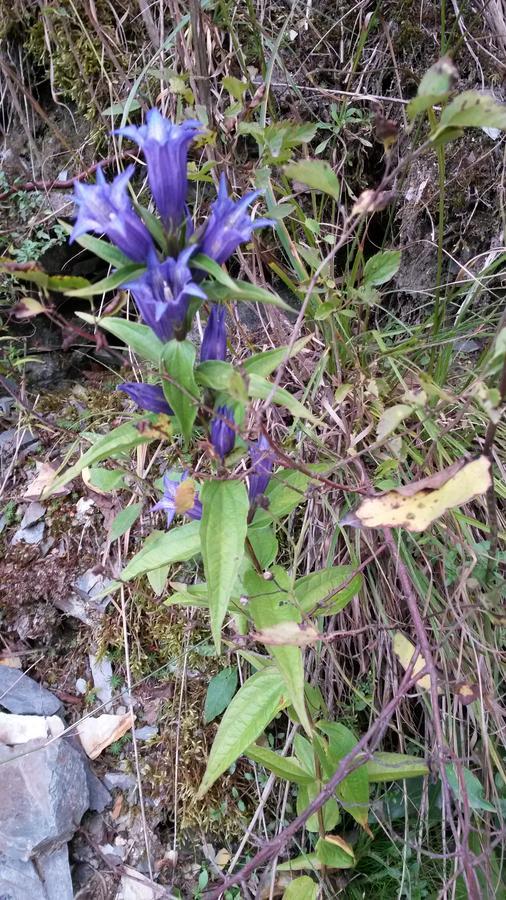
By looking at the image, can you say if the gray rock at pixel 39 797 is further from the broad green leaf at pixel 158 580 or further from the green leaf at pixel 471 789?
the green leaf at pixel 471 789

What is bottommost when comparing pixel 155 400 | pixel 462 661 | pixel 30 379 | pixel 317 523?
pixel 462 661

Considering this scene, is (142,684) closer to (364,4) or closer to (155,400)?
(155,400)

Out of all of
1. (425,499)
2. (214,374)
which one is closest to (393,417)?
(425,499)

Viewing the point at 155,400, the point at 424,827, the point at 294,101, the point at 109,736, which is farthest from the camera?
the point at 294,101

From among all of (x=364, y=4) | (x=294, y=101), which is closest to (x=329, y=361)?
(x=294, y=101)

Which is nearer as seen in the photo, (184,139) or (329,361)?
(184,139)

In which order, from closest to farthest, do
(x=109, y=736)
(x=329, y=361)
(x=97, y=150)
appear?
(x=109, y=736)
(x=329, y=361)
(x=97, y=150)
